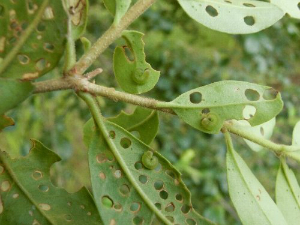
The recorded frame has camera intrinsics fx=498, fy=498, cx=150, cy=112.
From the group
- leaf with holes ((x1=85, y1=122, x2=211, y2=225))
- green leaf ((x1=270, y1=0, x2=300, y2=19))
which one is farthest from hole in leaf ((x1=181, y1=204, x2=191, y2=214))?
green leaf ((x1=270, y1=0, x2=300, y2=19))

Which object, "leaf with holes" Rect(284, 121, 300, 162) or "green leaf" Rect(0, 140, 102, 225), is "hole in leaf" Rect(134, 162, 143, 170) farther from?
"leaf with holes" Rect(284, 121, 300, 162)

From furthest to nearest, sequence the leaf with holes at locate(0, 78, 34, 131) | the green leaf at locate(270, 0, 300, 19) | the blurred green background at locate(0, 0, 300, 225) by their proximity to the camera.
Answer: the blurred green background at locate(0, 0, 300, 225), the green leaf at locate(270, 0, 300, 19), the leaf with holes at locate(0, 78, 34, 131)

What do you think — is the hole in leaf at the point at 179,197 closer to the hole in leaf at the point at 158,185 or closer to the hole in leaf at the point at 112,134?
the hole in leaf at the point at 158,185

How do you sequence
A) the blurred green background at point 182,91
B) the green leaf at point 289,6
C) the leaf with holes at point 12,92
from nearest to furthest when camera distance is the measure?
the leaf with holes at point 12,92 → the green leaf at point 289,6 → the blurred green background at point 182,91

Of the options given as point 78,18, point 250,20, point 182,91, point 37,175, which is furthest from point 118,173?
point 182,91

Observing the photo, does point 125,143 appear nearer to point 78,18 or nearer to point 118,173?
point 118,173

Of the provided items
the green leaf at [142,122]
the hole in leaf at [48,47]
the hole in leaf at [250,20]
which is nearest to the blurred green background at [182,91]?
the green leaf at [142,122]

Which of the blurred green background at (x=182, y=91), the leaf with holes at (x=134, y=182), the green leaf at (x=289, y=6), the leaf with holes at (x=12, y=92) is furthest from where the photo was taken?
the blurred green background at (x=182, y=91)
